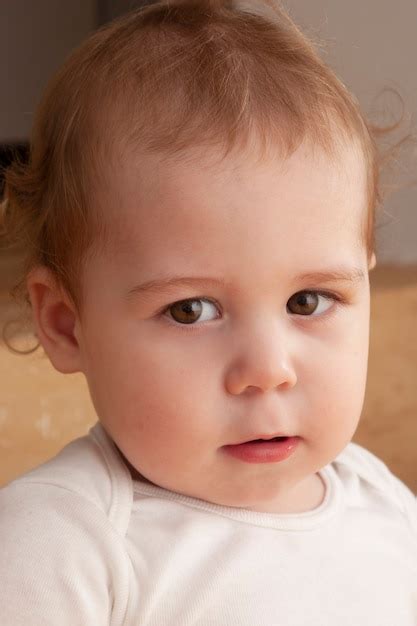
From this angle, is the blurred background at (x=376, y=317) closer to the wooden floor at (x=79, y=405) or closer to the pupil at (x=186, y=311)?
the wooden floor at (x=79, y=405)

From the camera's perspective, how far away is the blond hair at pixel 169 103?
890 mm

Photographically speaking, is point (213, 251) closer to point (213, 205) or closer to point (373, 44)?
point (213, 205)

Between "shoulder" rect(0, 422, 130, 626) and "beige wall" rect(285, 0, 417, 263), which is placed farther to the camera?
"beige wall" rect(285, 0, 417, 263)

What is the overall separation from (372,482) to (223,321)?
35 centimetres

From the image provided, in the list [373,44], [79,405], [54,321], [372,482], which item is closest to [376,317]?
[373,44]

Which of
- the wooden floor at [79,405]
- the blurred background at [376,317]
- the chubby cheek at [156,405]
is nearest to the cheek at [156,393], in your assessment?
the chubby cheek at [156,405]

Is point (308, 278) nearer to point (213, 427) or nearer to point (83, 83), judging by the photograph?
point (213, 427)

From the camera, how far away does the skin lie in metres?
0.87

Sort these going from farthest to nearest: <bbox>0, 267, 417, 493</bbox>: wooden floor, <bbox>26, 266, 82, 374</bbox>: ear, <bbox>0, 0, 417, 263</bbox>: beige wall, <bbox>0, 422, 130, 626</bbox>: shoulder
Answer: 1. <bbox>0, 0, 417, 263</bbox>: beige wall
2. <bbox>0, 267, 417, 493</bbox>: wooden floor
3. <bbox>26, 266, 82, 374</bbox>: ear
4. <bbox>0, 422, 130, 626</bbox>: shoulder

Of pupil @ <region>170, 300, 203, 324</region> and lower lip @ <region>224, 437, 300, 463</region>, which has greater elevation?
pupil @ <region>170, 300, 203, 324</region>

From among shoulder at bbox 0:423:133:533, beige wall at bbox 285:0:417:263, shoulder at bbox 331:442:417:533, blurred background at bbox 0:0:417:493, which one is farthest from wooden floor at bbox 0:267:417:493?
shoulder at bbox 0:423:133:533

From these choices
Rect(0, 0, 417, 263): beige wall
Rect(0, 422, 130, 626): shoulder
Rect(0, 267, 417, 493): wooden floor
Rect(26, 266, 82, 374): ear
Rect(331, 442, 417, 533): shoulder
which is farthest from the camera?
Rect(0, 0, 417, 263): beige wall

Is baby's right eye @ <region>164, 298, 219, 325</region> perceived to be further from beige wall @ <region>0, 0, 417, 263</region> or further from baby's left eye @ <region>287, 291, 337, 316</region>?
beige wall @ <region>0, 0, 417, 263</region>

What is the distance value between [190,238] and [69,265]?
14 cm
